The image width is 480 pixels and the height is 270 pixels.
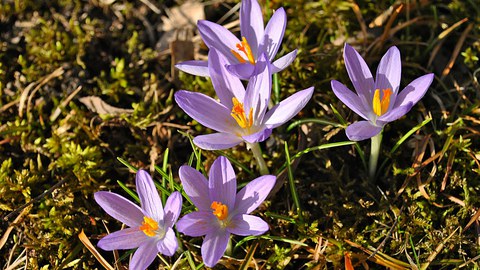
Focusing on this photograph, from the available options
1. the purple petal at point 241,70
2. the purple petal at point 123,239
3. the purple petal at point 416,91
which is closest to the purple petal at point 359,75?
the purple petal at point 416,91

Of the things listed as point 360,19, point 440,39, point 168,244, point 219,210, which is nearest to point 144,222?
point 168,244

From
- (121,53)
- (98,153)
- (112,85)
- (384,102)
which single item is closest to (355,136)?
(384,102)

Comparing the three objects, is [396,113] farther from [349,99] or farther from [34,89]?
[34,89]

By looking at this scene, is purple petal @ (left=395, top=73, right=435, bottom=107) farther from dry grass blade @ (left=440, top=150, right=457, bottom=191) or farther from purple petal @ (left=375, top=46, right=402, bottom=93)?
dry grass blade @ (left=440, top=150, right=457, bottom=191)

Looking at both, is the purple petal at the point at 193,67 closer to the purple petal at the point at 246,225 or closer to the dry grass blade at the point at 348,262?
the purple petal at the point at 246,225

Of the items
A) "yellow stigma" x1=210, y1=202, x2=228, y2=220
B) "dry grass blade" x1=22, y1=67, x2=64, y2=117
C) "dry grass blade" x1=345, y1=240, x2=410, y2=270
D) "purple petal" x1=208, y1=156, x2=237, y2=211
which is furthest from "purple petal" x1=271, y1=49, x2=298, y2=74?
"dry grass blade" x1=22, y1=67, x2=64, y2=117
